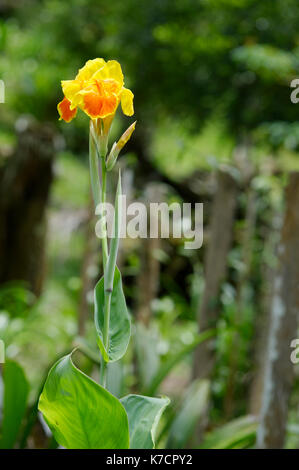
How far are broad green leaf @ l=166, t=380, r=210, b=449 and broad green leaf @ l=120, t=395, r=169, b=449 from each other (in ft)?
1.34

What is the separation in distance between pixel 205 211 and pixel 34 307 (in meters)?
0.69

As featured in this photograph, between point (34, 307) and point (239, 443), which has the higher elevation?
point (34, 307)

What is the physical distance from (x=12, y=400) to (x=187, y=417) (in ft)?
1.08

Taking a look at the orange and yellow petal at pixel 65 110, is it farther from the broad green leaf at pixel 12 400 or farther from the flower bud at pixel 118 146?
the broad green leaf at pixel 12 400

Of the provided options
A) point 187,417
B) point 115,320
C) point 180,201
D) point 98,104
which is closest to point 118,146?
point 98,104

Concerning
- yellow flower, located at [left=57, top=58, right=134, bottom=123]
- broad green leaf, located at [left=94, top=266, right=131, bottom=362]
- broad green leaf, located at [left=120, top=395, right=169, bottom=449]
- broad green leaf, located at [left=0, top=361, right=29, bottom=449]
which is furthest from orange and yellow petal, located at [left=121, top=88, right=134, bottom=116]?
broad green leaf, located at [left=0, top=361, right=29, bottom=449]

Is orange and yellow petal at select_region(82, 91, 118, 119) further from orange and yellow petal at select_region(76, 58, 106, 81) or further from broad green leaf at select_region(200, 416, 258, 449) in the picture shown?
broad green leaf at select_region(200, 416, 258, 449)

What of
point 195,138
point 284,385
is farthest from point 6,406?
point 195,138

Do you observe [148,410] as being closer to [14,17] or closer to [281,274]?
[281,274]

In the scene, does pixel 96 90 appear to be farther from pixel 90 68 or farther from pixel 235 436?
pixel 235 436

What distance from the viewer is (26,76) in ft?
10.6

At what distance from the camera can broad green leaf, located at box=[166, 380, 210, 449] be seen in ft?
3.02

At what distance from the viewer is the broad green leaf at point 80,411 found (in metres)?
0.48

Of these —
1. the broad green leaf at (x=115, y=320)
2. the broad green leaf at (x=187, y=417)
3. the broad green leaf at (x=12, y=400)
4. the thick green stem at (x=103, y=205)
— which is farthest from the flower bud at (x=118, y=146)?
the broad green leaf at (x=187, y=417)
